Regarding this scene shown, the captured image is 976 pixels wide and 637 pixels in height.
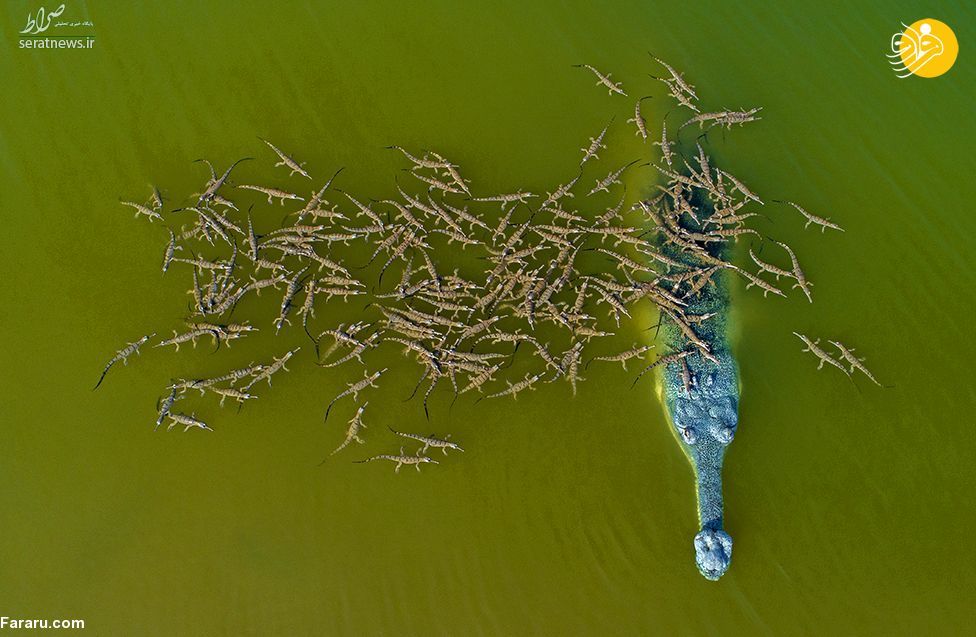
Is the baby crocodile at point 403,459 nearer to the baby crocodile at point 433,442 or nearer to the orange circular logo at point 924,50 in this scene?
the baby crocodile at point 433,442

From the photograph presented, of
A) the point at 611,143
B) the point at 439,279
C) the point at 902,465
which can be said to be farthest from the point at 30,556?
the point at 902,465

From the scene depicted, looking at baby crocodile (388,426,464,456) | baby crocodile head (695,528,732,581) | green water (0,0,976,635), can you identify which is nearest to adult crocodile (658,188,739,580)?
baby crocodile head (695,528,732,581)

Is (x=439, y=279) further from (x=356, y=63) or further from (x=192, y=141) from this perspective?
(x=192, y=141)

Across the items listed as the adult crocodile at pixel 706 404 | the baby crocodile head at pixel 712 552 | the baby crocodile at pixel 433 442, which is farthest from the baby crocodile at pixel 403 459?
the baby crocodile head at pixel 712 552

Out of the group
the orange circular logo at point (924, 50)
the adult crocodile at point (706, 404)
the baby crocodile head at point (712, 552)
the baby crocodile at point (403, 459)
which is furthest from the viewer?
the orange circular logo at point (924, 50)

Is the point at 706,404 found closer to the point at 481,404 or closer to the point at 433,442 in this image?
the point at 481,404

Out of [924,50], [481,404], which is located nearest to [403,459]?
[481,404]
